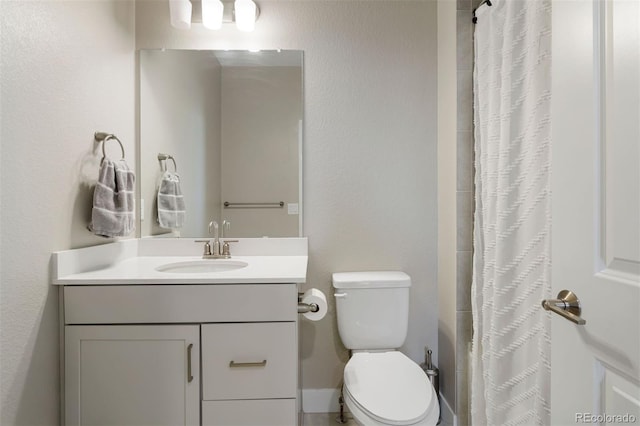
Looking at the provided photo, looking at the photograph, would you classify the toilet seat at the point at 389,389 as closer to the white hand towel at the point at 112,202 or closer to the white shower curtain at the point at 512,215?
the white shower curtain at the point at 512,215

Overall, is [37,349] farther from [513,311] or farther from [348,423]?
[513,311]

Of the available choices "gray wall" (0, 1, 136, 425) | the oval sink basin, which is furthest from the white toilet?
"gray wall" (0, 1, 136, 425)

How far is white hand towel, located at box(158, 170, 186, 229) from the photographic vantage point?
193 cm

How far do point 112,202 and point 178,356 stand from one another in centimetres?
70

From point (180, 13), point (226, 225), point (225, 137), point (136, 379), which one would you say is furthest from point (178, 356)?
point (180, 13)

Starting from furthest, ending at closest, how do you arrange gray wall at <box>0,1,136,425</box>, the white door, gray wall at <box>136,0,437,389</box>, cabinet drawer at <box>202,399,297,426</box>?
1. gray wall at <box>136,0,437,389</box>
2. cabinet drawer at <box>202,399,297,426</box>
3. gray wall at <box>0,1,136,425</box>
4. the white door

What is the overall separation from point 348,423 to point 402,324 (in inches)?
24.0

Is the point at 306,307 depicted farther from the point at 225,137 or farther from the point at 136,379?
the point at 225,137

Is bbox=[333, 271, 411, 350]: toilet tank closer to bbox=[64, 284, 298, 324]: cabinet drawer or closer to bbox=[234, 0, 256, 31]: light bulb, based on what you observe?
bbox=[64, 284, 298, 324]: cabinet drawer

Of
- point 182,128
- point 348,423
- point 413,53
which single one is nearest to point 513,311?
point 348,423

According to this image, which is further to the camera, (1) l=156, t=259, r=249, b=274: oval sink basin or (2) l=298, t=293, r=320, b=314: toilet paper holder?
(1) l=156, t=259, r=249, b=274: oval sink basin

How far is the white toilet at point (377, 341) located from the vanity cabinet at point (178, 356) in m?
0.34

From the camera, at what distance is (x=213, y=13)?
5.99 feet

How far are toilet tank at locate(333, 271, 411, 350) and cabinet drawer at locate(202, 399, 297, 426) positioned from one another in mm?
577
